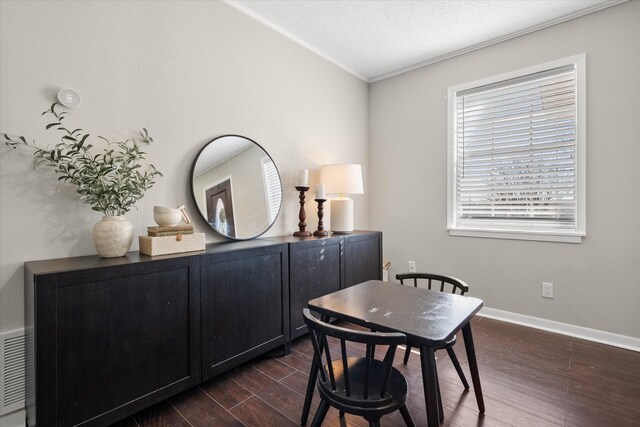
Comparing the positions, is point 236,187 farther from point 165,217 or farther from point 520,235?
point 520,235

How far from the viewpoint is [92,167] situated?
1.65m

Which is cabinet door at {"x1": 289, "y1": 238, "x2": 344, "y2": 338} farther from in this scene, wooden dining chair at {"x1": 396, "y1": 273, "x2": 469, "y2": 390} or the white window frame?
the white window frame

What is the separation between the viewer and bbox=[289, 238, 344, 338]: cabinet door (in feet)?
7.72

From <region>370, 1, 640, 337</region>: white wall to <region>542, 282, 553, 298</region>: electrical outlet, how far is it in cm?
4

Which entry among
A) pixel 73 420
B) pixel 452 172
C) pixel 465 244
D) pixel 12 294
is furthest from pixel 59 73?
pixel 465 244

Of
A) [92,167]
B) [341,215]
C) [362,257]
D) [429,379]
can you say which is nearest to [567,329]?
[362,257]

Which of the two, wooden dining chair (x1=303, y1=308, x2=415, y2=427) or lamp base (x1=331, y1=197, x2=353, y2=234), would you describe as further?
lamp base (x1=331, y1=197, x2=353, y2=234)

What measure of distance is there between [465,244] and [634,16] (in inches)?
87.6

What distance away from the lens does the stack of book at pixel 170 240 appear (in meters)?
1.75

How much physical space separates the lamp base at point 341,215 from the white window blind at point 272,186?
57 centimetres

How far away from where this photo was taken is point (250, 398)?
1.81 metres

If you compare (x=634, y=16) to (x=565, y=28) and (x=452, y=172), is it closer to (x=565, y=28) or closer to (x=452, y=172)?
(x=565, y=28)

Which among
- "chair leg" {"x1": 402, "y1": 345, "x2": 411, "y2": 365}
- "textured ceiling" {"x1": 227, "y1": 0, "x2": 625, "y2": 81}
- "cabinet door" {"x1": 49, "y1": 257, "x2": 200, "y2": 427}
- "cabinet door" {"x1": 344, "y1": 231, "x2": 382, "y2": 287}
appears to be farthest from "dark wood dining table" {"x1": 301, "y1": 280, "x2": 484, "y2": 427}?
"textured ceiling" {"x1": 227, "y1": 0, "x2": 625, "y2": 81}

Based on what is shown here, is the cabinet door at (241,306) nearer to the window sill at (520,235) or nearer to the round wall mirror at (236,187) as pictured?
the round wall mirror at (236,187)
